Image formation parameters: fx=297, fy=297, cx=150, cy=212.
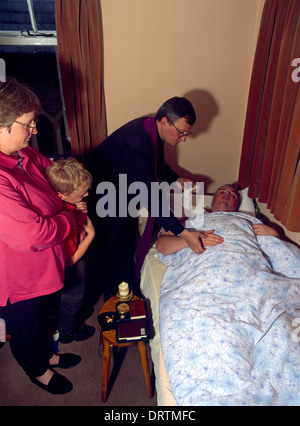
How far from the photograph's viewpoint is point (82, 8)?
2156 millimetres

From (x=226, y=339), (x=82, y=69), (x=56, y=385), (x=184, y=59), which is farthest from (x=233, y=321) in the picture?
(x=184, y=59)

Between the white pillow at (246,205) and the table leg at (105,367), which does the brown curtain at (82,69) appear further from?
the table leg at (105,367)

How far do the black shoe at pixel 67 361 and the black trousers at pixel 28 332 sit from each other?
18 centimetres

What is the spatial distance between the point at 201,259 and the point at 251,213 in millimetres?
853

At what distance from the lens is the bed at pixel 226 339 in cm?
117

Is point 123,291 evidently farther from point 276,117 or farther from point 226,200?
point 276,117

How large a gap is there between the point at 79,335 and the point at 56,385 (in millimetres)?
403

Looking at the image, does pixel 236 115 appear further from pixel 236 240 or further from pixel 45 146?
pixel 45 146

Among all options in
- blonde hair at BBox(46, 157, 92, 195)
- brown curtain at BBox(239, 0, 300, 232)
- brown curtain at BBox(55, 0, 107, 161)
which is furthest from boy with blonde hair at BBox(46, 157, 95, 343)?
brown curtain at BBox(239, 0, 300, 232)

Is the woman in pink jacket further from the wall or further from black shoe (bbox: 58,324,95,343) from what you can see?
the wall

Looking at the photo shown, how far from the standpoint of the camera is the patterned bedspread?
1.18 metres

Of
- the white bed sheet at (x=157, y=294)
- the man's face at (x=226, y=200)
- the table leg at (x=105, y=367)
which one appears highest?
the man's face at (x=226, y=200)

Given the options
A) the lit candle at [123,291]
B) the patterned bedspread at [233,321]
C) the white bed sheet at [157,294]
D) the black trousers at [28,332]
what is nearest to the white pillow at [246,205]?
the white bed sheet at [157,294]

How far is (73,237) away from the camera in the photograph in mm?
1707
